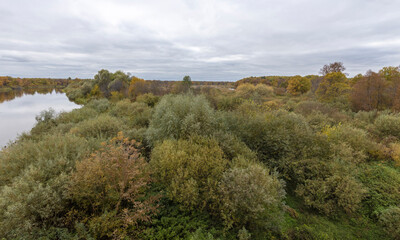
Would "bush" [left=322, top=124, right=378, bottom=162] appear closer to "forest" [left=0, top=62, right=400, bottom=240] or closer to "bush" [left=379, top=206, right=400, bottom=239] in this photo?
"forest" [left=0, top=62, right=400, bottom=240]

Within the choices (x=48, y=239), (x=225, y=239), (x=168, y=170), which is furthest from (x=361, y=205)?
(x=48, y=239)

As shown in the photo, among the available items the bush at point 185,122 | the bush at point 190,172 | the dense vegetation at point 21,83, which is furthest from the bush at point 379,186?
the dense vegetation at point 21,83

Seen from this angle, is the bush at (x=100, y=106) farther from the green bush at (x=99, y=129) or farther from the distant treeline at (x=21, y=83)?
the distant treeline at (x=21, y=83)

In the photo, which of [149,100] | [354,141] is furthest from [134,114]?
[354,141]

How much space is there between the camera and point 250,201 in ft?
17.3

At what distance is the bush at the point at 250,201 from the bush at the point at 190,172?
54cm

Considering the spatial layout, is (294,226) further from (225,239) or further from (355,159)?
(355,159)

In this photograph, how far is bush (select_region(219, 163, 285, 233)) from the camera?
5.28 meters

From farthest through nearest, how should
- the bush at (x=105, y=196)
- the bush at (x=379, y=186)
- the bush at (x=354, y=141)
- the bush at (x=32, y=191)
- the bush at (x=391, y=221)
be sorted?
the bush at (x=354, y=141), the bush at (x=379, y=186), the bush at (x=391, y=221), the bush at (x=105, y=196), the bush at (x=32, y=191)

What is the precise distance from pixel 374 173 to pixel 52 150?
14.8 meters

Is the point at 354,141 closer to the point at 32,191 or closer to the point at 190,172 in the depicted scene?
the point at 190,172

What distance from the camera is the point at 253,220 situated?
5.52 metres

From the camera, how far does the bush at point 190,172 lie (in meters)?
5.94

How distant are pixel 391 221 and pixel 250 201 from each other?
213 inches
